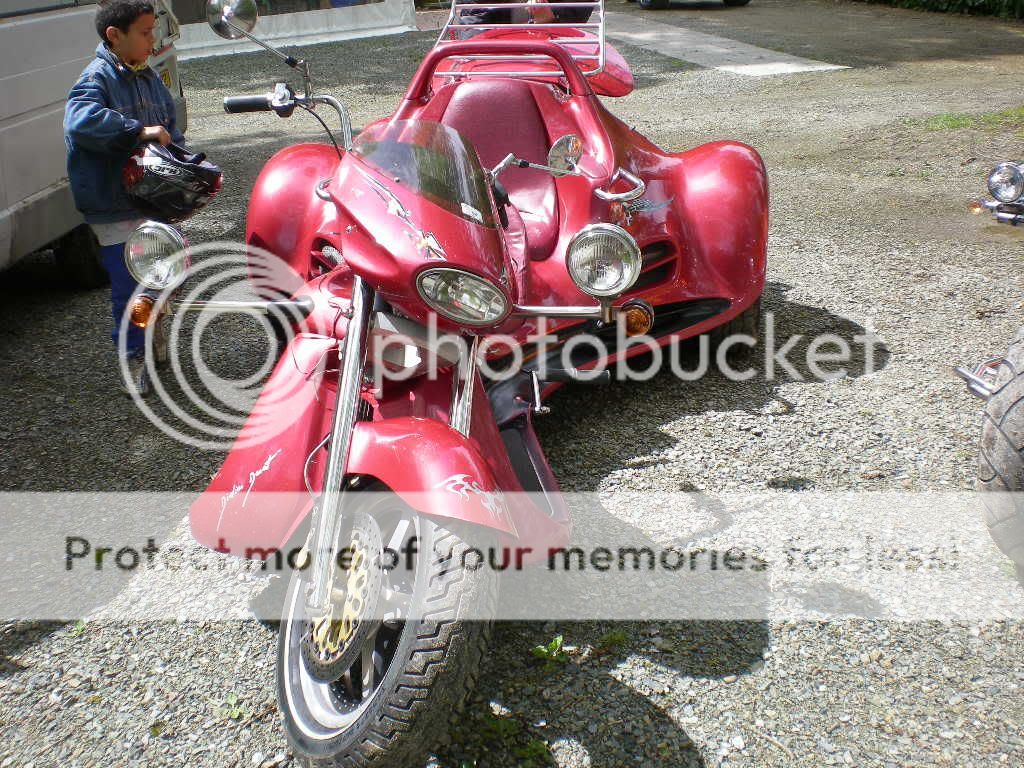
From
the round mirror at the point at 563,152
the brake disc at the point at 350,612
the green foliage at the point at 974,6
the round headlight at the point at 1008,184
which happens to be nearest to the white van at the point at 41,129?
the round mirror at the point at 563,152

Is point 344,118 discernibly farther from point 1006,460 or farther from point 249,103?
point 1006,460

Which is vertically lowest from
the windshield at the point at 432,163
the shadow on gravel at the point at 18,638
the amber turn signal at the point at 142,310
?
the shadow on gravel at the point at 18,638

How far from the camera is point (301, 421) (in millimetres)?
2635

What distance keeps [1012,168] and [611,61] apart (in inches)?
94.2

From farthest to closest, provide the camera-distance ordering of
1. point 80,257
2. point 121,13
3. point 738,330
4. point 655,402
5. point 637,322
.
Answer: point 80,257 → point 738,330 → point 655,402 → point 121,13 → point 637,322

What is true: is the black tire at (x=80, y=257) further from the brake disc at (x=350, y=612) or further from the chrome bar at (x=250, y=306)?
the brake disc at (x=350, y=612)

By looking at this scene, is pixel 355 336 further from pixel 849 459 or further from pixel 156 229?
pixel 849 459

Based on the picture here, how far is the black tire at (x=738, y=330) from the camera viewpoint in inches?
174

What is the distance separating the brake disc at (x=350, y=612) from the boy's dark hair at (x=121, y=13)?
8.96 ft

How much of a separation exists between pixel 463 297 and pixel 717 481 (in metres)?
1.64

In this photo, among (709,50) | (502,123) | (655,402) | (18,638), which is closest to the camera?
(18,638)

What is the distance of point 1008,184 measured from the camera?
3221 millimetres

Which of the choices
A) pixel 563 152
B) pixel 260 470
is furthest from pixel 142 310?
pixel 563 152

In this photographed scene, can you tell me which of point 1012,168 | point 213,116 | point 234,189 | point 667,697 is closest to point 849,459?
point 1012,168
